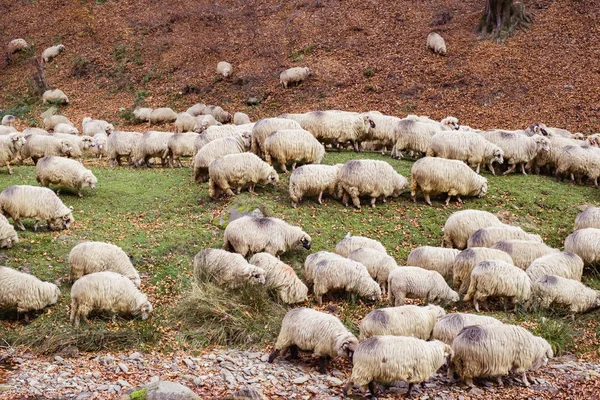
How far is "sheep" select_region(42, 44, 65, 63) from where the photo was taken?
38031mm

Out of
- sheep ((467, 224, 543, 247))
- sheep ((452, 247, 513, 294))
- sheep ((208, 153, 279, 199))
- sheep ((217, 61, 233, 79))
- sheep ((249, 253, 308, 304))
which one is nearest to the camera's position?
sheep ((249, 253, 308, 304))

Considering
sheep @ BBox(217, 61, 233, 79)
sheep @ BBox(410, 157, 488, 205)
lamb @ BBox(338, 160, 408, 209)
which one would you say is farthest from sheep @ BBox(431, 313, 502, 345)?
sheep @ BBox(217, 61, 233, 79)

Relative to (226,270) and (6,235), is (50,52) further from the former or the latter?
(226,270)

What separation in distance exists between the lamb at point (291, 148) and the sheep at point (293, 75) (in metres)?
13.4

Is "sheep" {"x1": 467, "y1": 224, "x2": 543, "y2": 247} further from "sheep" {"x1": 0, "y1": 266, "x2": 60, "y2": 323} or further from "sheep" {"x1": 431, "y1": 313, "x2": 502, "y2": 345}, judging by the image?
"sheep" {"x1": 0, "y1": 266, "x2": 60, "y2": 323}

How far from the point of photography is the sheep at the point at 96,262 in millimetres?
11469

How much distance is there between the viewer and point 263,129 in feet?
58.7

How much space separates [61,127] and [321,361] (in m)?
19.7

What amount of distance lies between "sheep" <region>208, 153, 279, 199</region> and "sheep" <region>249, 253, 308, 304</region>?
402 cm

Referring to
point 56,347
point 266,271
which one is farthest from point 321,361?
point 56,347

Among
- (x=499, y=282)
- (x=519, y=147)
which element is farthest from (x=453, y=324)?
(x=519, y=147)

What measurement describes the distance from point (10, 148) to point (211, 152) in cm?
597

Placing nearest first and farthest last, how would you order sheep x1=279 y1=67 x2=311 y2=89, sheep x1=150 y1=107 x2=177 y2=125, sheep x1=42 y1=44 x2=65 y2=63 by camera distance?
sheep x1=150 y1=107 x2=177 y2=125 → sheep x1=279 y1=67 x2=311 y2=89 → sheep x1=42 y1=44 x2=65 y2=63

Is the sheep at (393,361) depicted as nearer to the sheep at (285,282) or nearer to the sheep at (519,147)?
the sheep at (285,282)
